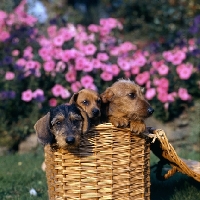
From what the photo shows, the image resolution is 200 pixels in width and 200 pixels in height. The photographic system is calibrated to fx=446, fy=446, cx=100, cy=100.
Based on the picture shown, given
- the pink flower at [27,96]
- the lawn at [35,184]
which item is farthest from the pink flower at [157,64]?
the pink flower at [27,96]

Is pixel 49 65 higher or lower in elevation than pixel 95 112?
higher

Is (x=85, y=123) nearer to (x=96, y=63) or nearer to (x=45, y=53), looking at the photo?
(x=96, y=63)

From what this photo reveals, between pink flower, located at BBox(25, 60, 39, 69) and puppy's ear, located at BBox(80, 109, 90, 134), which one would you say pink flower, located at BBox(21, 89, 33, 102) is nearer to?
pink flower, located at BBox(25, 60, 39, 69)

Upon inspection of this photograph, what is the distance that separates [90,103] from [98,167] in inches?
39.5

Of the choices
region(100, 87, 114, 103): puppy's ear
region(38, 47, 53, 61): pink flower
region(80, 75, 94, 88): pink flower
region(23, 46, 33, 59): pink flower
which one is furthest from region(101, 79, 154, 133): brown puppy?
region(23, 46, 33, 59): pink flower

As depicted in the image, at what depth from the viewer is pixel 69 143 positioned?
314 centimetres

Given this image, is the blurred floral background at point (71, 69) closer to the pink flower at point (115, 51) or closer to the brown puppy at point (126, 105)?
the pink flower at point (115, 51)

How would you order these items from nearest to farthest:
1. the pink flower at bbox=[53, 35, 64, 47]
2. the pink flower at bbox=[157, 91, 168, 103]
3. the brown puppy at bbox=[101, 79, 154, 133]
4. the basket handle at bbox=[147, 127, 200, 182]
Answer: the basket handle at bbox=[147, 127, 200, 182], the brown puppy at bbox=[101, 79, 154, 133], the pink flower at bbox=[157, 91, 168, 103], the pink flower at bbox=[53, 35, 64, 47]

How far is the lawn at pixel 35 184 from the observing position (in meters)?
4.29

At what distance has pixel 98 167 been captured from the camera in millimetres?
3273

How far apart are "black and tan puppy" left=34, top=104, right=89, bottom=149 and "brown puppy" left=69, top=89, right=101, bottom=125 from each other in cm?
52

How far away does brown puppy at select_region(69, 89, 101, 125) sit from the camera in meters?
3.95

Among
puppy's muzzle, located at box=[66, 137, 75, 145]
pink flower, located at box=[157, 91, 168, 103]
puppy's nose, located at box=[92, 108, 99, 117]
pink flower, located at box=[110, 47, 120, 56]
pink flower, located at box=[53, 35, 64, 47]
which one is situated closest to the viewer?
puppy's muzzle, located at box=[66, 137, 75, 145]

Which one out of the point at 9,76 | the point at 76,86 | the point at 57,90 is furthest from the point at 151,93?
the point at 9,76
